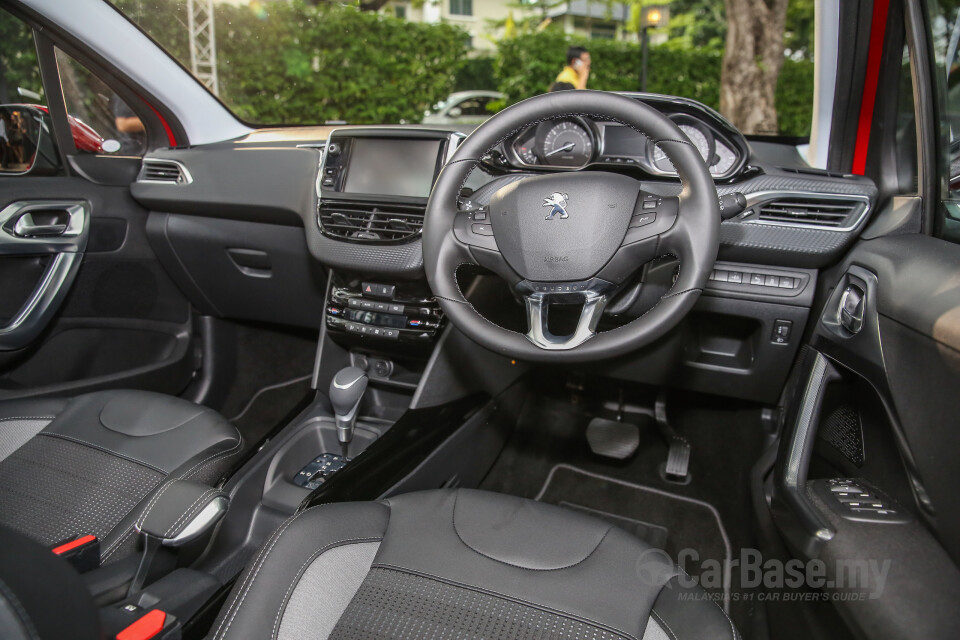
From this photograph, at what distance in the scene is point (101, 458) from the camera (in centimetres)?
160

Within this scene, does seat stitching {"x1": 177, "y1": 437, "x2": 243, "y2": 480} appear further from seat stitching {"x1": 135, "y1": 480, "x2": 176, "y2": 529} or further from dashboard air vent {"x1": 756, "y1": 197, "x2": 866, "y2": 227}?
dashboard air vent {"x1": 756, "y1": 197, "x2": 866, "y2": 227}

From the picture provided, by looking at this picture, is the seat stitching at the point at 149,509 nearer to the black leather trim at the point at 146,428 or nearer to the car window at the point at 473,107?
the black leather trim at the point at 146,428

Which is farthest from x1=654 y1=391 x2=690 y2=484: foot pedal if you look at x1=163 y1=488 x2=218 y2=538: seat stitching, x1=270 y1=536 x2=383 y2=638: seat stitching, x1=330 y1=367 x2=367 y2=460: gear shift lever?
x1=163 y1=488 x2=218 y2=538: seat stitching

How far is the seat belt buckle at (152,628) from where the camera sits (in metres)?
0.86

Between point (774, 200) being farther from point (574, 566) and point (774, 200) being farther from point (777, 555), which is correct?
point (574, 566)

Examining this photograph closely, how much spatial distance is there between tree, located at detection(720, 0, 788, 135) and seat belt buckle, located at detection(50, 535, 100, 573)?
585 centimetres

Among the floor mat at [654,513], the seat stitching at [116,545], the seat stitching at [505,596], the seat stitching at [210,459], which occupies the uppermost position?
the seat stitching at [505,596]

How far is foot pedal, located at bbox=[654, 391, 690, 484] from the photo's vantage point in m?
2.24

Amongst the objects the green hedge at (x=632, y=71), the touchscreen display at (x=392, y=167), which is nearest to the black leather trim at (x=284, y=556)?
the touchscreen display at (x=392, y=167)

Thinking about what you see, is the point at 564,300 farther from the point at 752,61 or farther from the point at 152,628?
the point at 752,61

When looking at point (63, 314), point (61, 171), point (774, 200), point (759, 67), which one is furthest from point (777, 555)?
point (759, 67)

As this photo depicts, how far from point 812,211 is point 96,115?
244 centimetres

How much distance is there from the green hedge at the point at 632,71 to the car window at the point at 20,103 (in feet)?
16.4

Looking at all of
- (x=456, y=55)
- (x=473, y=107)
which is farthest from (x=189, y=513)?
(x=456, y=55)
